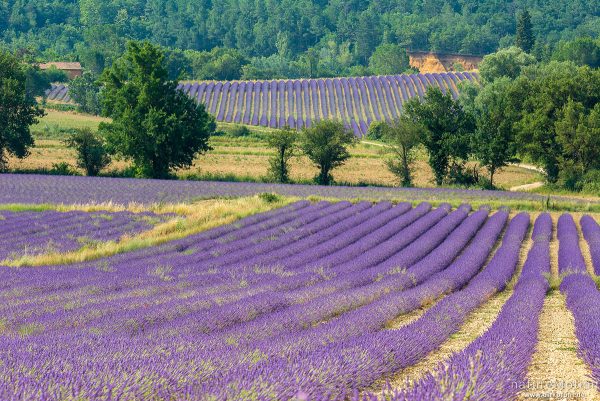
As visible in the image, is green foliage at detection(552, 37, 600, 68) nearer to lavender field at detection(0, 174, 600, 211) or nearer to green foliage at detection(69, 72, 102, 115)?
green foliage at detection(69, 72, 102, 115)

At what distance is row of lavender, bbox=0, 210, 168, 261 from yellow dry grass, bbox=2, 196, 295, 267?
2.08ft

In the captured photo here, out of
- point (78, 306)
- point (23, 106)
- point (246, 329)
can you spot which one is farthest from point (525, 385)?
point (23, 106)

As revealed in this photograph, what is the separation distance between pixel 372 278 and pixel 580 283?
406 centimetres

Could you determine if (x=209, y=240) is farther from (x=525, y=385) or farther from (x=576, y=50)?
(x=576, y=50)

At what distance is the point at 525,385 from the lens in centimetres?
724

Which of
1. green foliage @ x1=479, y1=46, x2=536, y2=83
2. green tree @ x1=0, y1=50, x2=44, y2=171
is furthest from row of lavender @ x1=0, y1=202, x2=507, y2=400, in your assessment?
green foliage @ x1=479, y1=46, x2=536, y2=83

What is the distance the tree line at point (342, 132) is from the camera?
138 feet

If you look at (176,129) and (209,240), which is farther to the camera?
(176,129)

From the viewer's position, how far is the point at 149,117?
136 ft

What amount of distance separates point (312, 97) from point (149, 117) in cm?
4694

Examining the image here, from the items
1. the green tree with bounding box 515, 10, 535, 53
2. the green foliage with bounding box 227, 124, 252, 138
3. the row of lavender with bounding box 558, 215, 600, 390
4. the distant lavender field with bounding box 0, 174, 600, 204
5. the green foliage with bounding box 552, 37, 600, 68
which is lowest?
the distant lavender field with bounding box 0, 174, 600, 204

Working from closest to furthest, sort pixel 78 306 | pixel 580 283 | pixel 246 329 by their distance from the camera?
pixel 246 329 → pixel 78 306 → pixel 580 283

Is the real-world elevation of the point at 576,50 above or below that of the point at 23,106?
above

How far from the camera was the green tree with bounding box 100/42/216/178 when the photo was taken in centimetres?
4181
